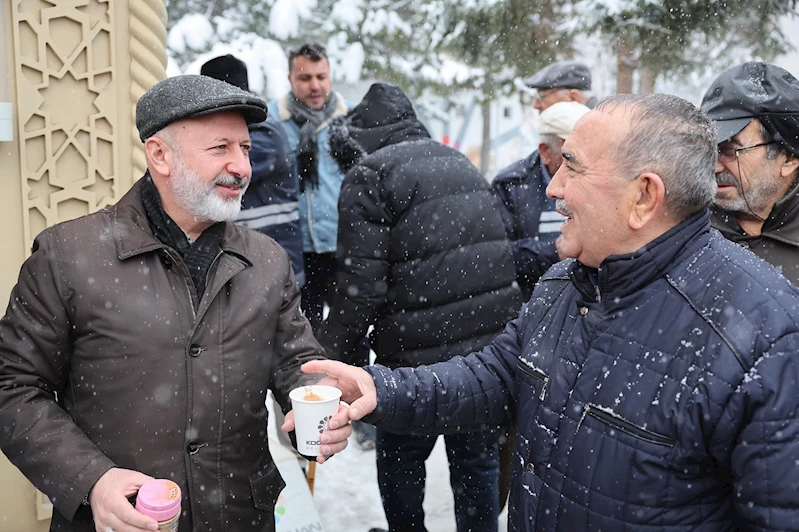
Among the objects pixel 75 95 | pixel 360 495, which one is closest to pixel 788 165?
pixel 75 95

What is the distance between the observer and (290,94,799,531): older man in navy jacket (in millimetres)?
1623

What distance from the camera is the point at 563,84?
16.9ft

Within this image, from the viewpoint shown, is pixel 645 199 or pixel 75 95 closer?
pixel 645 199

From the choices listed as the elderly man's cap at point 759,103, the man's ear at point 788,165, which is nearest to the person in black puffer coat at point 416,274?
the elderly man's cap at point 759,103

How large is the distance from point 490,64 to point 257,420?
10.5 m

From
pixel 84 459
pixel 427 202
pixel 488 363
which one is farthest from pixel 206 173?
pixel 427 202

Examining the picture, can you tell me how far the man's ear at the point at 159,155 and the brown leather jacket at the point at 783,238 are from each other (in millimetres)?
2167

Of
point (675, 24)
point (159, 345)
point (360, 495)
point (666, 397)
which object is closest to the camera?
point (666, 397)

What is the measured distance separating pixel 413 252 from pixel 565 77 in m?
2.29

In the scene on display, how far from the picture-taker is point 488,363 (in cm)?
234

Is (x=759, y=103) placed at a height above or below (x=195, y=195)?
above

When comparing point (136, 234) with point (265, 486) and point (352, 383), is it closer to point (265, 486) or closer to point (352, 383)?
point (352, 383)

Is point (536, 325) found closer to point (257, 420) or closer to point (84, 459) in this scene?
point (257, 420)

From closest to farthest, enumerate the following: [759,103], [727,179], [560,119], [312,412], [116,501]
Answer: [116,501], [312,412], [759,103], [727,179], [560,119]
